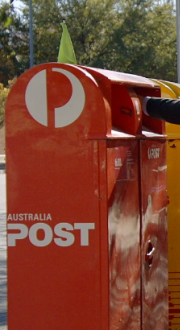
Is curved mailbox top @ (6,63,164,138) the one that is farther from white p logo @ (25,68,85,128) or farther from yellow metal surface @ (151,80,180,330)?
yellow metal surface @ (151,80,180,330)

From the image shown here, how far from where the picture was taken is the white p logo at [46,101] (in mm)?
3221

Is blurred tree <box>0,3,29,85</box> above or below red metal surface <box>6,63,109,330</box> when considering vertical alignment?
above

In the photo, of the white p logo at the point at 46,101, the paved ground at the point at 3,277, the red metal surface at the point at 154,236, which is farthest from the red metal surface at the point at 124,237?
the paved ground at the point at 3,277

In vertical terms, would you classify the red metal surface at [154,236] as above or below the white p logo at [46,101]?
below

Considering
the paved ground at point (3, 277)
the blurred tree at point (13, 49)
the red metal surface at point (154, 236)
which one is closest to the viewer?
the red metal surface at point (154, 236)

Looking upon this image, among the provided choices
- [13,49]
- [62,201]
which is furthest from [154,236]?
[13,49]

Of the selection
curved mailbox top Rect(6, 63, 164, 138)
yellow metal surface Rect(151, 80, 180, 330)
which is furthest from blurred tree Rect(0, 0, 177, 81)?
curved mailbox top Rect(6, 63, 164, 138)

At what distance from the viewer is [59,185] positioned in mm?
3242

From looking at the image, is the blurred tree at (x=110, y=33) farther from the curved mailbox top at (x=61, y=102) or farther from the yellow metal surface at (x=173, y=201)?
the curved mailbox top at (x=61, y=102)

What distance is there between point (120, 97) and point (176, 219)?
137cm

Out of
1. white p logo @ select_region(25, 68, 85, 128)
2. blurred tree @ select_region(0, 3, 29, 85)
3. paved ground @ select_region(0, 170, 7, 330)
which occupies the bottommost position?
paved ground @ select_region(0, 170, 7, 330)

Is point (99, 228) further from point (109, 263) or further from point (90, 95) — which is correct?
point (90, 95)

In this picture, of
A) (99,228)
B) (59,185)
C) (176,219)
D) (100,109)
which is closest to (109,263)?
(99,228)

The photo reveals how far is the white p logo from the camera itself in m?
3.22
